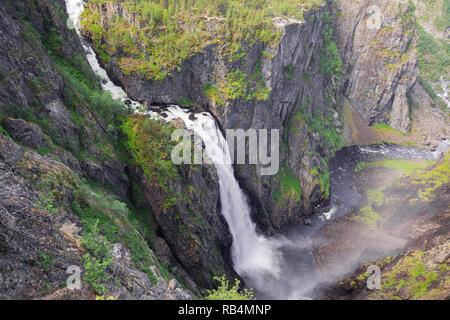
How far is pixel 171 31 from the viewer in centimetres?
2572

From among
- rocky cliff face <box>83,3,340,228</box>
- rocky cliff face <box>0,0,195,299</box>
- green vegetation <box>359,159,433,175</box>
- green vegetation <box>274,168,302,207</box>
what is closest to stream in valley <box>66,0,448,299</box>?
rocky cliff face <box>83,3,340,228</box>

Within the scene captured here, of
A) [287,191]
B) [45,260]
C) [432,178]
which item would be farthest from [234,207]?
[432,178]

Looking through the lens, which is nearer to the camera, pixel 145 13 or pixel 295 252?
pixel 145 13

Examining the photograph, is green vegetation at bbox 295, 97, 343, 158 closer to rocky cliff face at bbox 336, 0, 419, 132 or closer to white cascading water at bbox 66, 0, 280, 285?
rocky cliff face at bbox 336, 0, 419, 132

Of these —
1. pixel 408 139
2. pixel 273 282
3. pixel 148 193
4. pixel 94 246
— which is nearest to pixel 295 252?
pixel 273 282

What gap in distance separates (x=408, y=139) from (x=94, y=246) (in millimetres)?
63307

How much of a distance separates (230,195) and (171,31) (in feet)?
59.3

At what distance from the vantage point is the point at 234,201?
26.5 m

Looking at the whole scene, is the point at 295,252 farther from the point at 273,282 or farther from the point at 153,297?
the point at 153,297
